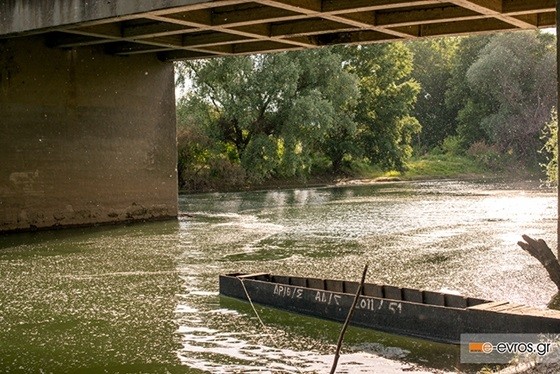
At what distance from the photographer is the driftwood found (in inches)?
477

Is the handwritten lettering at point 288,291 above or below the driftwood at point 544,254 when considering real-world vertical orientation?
below

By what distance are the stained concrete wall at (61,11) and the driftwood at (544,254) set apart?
883cm

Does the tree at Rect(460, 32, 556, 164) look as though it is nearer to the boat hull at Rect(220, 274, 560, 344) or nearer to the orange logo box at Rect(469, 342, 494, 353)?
the boat hull at Rect(220, 274, 560, 344)

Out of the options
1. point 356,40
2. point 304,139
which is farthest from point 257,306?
point 304,139

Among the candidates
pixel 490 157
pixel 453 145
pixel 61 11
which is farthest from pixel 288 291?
pixel 453 145

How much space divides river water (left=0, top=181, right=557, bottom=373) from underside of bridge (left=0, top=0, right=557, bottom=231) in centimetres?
149

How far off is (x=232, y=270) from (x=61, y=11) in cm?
840

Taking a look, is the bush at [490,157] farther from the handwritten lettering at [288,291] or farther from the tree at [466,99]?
the handwritten lettering at [288,291]

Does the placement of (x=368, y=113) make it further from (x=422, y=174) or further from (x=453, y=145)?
(x=453, y=145)

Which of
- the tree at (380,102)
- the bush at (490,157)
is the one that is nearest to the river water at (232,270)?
the tree at (380,102)

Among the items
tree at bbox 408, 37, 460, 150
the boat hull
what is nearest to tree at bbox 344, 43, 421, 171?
tree at bbox 408, 37, 460, 150

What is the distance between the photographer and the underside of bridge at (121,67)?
19.5 m

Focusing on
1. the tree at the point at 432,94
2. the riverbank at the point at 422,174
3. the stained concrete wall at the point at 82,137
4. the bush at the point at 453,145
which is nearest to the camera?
the stained concrete wall at the point at 82,137

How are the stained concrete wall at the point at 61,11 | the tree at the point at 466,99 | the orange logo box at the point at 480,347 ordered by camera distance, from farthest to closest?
the tree at the point at 466,99 → the stained concrete wall at the point at 61,11 → the orange logo box at the point at 480,347
